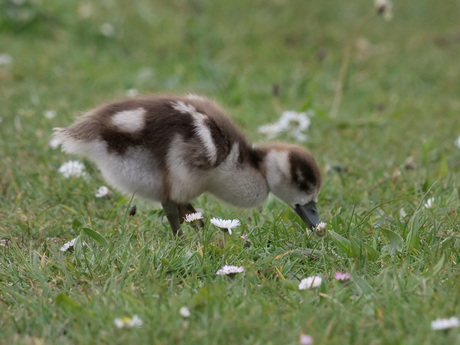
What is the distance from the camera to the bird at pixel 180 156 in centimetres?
393

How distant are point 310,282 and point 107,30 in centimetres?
668

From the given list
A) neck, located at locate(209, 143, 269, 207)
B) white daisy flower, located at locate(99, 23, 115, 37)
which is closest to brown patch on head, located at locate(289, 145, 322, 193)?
neck, located at locate(209, 143, 269, 207)

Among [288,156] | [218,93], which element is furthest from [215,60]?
[288,156]

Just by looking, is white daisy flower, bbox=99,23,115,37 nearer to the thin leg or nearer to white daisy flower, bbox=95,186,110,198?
white daisy flower, bbox=95,186,110,198

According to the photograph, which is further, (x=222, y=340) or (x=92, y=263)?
(x=92, y=263)

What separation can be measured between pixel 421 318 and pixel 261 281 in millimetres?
821

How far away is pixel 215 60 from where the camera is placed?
910 centimetres

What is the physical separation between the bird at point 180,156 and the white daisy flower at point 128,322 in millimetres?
1134

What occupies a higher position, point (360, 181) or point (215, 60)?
point (360, 181)

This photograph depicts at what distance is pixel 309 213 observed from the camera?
424cm

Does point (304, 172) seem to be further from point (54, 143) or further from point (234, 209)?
point (54, 143)

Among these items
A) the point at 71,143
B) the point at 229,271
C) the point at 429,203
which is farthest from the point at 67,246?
the point at 429,203

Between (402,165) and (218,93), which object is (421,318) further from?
(218,93)

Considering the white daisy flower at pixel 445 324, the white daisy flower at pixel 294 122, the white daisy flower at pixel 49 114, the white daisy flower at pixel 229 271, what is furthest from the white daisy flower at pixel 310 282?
the white daisy flower at pixel 49 114
